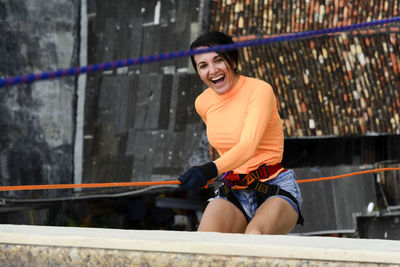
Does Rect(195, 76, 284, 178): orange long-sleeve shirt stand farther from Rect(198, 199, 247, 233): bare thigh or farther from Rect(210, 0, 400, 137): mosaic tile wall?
Rect(210, 0, 400, 137): mosaic tile wall

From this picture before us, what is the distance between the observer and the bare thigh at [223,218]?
4.52 m

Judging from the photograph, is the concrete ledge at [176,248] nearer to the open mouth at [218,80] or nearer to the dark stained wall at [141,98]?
the open mouth at [218,80]

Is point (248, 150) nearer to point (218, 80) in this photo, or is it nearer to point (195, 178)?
point (195, 178)

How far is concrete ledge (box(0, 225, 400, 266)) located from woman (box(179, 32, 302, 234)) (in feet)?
3.17

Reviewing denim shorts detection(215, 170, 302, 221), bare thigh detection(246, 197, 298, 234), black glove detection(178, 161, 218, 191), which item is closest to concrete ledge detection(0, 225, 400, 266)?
black glove detection(178, 161, 218, 191)

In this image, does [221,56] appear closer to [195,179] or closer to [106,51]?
[195,179]

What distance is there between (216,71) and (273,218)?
1074mm

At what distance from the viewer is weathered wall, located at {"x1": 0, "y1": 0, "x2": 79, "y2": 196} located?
17.7 m

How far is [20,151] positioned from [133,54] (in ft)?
13.3

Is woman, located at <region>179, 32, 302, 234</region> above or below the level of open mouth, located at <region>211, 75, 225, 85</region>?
below

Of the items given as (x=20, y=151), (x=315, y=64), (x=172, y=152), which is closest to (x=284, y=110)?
(x=315, y=64)

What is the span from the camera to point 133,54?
18609mm

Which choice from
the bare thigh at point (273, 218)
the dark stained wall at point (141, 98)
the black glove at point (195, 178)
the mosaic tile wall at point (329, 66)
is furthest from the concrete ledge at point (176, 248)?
the mosaic tile wall at point (329, 66)

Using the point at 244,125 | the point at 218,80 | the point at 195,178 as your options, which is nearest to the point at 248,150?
the point at 244,125
